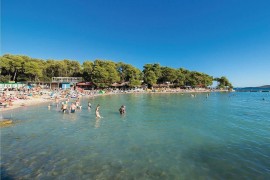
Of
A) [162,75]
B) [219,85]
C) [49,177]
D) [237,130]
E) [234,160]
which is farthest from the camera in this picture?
[219,85]

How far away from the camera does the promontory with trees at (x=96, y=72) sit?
2726 inches

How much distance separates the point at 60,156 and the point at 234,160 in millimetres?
9433

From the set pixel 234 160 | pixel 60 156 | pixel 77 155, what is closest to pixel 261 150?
pixel 234 160

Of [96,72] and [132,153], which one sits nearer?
[132,153]

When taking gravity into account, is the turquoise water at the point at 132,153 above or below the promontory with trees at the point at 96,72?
below

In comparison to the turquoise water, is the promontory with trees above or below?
above

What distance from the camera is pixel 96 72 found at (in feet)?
257

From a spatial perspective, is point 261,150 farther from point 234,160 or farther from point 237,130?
point 237,130

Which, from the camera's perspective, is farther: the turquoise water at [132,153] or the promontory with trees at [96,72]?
the promontory with trees at [96,72]

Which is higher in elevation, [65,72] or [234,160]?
[65,72]

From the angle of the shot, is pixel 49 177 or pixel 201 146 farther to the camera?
pixel 201 146

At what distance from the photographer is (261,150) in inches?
478

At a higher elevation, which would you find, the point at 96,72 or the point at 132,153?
the point at 96,72

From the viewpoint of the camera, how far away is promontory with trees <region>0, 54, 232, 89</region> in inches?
2726
